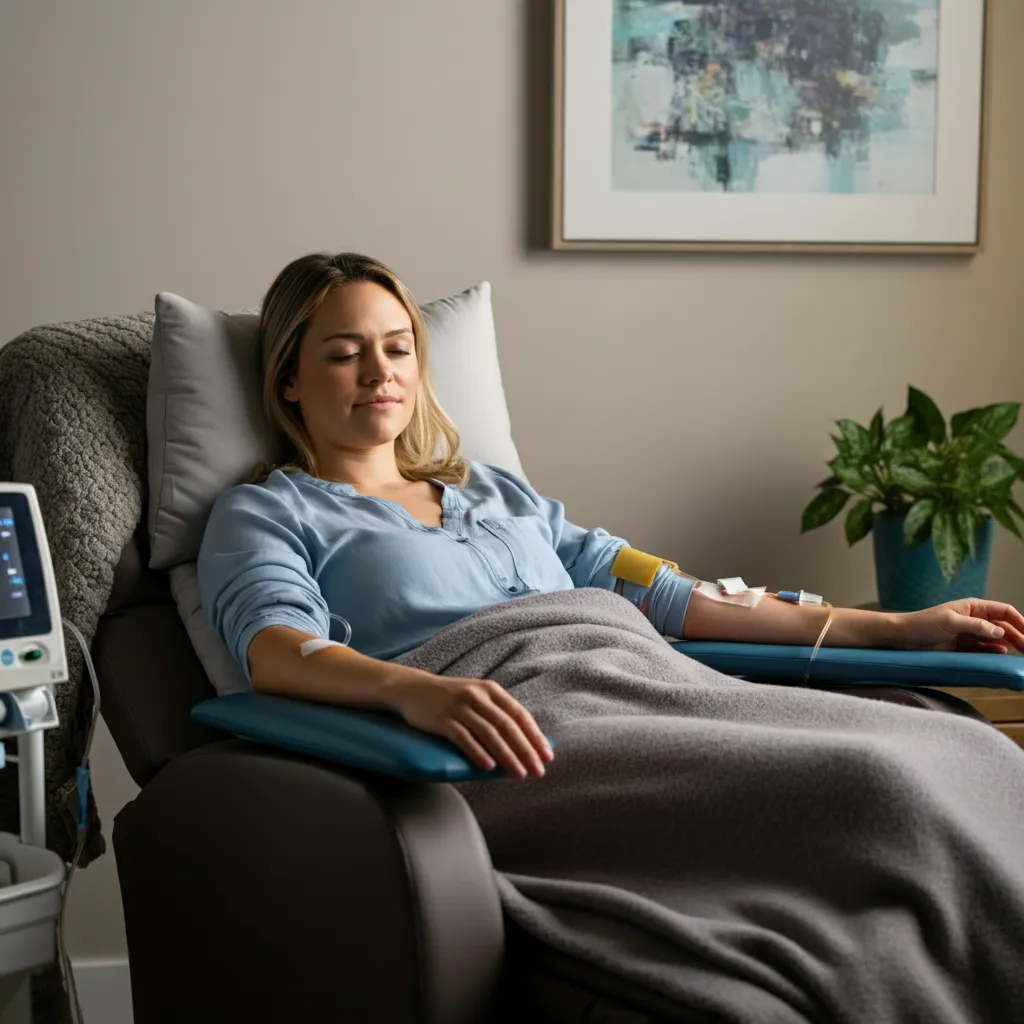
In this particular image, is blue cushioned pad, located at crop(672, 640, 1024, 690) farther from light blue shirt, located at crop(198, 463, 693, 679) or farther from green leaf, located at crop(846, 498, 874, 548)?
green leaf, located at crop(846, 498, 874, 548)

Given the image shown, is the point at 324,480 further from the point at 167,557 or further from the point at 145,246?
the point at 145,246

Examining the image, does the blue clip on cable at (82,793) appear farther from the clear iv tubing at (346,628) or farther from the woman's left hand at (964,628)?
the woman's left hand at (964,628)

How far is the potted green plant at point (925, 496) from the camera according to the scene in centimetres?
214

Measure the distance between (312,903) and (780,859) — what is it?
386 mm

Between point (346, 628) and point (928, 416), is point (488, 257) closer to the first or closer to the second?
point (928, 416)

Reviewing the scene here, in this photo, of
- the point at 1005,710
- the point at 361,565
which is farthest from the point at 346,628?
the point at 1005,710

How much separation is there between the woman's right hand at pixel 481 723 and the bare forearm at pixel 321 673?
0.05 m

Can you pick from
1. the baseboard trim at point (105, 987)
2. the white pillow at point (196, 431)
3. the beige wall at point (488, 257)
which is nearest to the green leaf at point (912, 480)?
the beige wall at point (488, 257)

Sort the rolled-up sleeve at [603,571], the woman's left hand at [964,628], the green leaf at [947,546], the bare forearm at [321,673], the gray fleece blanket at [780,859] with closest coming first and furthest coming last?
1. the gray fleece blanket at [780,859]
2. the bare forearm at [321,673]
3. the woman's left hand at [964,628]
4. the rolled-up sleeve at [603,571]
5. the green leaf at [947,546]

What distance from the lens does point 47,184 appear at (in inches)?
83.4

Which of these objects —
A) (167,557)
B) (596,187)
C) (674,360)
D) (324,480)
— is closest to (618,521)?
(674,360)

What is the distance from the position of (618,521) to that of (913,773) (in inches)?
52.7

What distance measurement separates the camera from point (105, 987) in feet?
7.32

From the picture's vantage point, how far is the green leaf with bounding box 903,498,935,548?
2.13 metres
